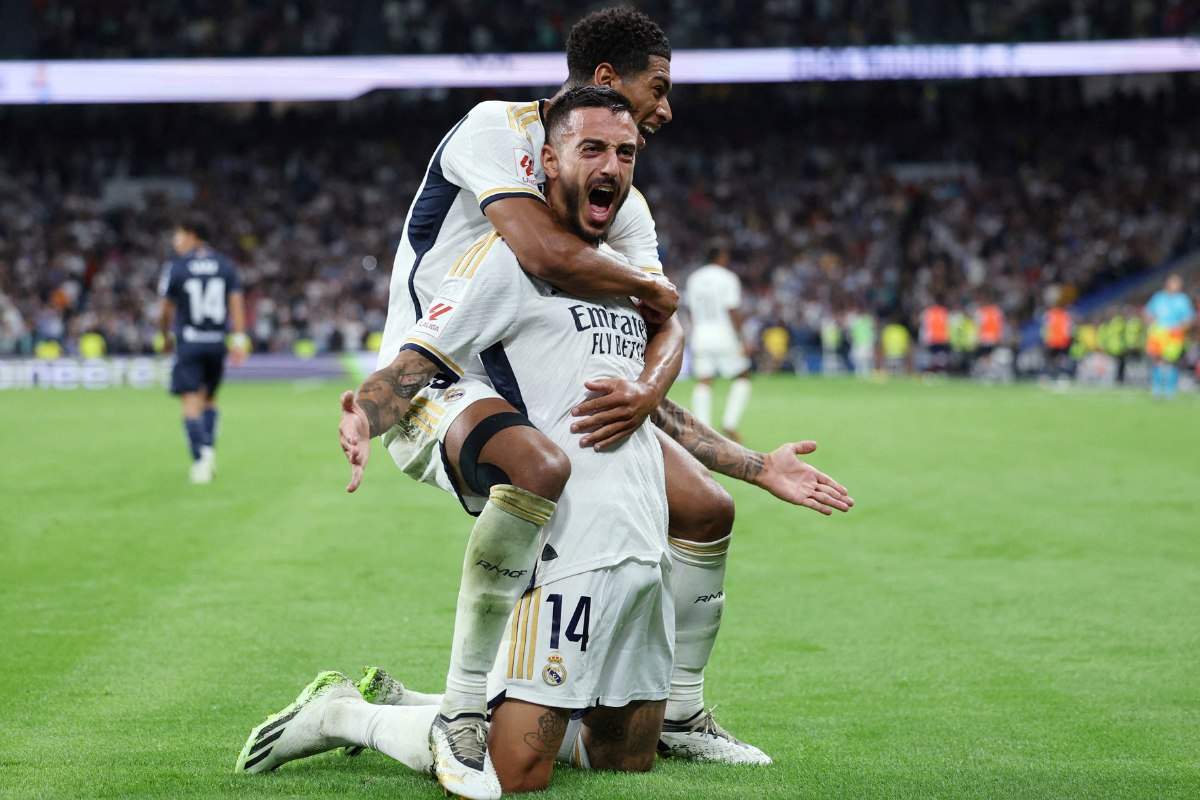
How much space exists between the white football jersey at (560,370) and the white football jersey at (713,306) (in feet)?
33.9

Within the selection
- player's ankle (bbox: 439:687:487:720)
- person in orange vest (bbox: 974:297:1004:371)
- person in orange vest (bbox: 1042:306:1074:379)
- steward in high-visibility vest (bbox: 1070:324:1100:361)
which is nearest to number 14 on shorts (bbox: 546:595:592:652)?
player's ankle (bbox: 439:687:487:720)

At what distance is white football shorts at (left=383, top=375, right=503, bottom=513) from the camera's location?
3109 millimetres

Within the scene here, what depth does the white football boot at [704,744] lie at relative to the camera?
317 cm

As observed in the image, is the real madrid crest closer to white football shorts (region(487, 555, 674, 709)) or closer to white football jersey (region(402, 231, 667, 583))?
white football shorts (region(487, 555, 674, 709))

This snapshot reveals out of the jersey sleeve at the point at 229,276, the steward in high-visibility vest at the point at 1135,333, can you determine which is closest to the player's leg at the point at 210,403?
the jersey sleeve at the point at 229,276

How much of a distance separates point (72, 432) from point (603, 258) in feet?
39.6

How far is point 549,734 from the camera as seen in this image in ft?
9.59

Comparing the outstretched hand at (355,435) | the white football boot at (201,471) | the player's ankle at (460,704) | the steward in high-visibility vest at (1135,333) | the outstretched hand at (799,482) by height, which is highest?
the outstretched hand at (355,435)

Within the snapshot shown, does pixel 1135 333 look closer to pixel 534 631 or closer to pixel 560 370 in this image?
pixel 560 370

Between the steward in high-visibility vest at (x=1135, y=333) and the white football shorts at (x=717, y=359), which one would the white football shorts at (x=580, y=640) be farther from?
the steward in high-visibility vest at (x=1135, y=333)

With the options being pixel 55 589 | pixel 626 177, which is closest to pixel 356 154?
Answer: pixel 55 589

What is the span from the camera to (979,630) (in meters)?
4.76

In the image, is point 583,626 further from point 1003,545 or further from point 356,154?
point 356,154

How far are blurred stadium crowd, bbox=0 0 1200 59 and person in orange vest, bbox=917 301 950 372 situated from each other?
7.25 m
